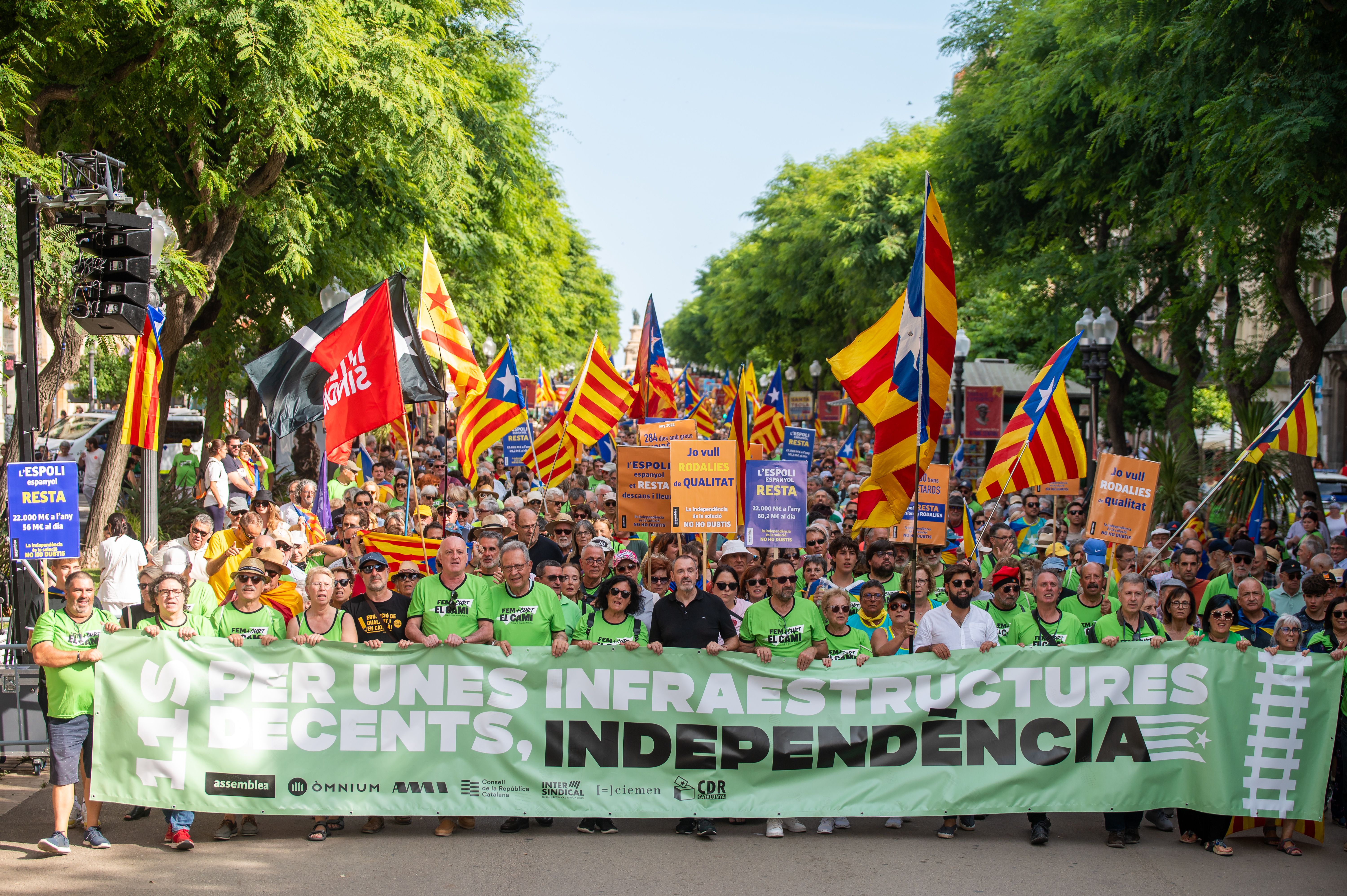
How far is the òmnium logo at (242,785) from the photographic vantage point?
7.28 metres

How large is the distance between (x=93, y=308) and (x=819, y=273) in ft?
114

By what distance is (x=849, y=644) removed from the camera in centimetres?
770

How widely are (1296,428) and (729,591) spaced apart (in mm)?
6351

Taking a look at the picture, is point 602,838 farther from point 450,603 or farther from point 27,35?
point 27,35

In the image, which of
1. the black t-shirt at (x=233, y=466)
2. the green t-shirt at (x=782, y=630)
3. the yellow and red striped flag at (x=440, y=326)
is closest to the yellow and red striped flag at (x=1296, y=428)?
the green t-shirt at (x=782, y=630)

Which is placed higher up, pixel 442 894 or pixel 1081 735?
pixel 1081 735

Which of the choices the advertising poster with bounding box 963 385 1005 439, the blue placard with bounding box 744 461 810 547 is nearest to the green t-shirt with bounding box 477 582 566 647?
the blue placard with bounding box 744 461 810 547

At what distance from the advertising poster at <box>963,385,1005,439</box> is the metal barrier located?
1481 cm

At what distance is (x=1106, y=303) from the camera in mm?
22656

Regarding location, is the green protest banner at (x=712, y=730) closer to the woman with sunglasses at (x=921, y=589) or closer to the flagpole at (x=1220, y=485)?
the woman with sunglasses at (x=921, y=589)

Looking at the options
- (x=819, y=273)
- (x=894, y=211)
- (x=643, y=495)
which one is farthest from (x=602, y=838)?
(x=819, y=273)

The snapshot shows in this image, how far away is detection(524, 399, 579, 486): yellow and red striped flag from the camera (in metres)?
15.7

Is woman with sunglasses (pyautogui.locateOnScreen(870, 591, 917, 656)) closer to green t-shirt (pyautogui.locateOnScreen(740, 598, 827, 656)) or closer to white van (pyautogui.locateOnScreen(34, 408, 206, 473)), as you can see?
green t-shirt (pyautogui.locateOnScreen(740, 598, 827, 656))

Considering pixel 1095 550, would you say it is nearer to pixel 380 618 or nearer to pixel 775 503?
pixel 775 503
